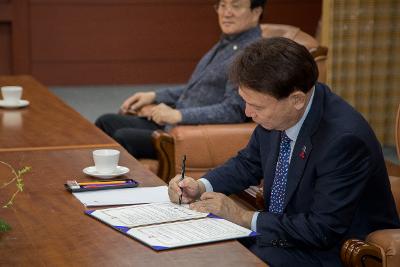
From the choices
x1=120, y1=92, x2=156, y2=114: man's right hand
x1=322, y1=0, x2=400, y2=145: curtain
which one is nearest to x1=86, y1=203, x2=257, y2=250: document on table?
x1=120, y1=92, x2=156, y2=114: man's right hand

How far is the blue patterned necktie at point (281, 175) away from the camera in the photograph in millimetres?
2557

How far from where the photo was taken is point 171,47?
8.69 m

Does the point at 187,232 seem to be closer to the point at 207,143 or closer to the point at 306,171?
the point at 306,171

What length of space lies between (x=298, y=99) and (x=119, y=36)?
20.7 ft

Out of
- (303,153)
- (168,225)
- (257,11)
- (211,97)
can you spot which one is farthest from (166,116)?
(168,225)

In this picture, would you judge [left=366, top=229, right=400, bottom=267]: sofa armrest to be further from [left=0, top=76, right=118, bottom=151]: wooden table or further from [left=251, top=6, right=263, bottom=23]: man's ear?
[left=251, top=6, right=263, bottom=23]: man's ear

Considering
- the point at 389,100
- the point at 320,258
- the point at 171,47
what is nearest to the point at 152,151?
the point at 320,258

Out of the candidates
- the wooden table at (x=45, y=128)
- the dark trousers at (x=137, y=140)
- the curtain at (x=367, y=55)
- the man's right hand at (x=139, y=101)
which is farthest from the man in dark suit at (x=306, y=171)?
the curtain at (x=367, y=55)

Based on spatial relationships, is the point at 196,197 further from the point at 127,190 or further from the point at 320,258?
the point at 320,258

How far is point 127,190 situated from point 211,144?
4.43ft

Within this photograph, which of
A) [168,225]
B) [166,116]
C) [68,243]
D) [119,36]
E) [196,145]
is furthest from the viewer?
[119,36]

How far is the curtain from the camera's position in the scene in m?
5.93

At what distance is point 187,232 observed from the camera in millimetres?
2133

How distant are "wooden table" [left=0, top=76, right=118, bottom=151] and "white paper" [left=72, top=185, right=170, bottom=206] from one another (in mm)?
649
